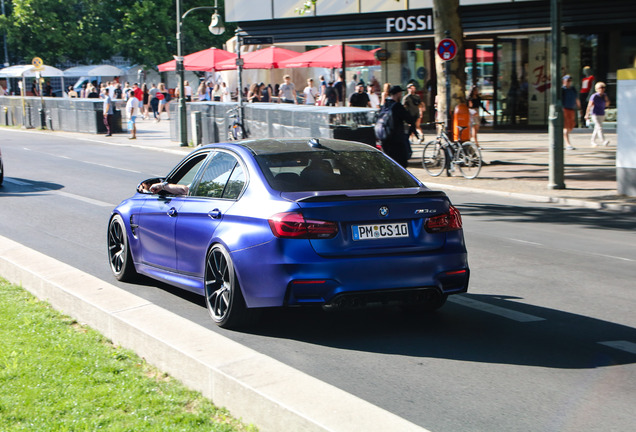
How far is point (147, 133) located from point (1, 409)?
1377 inches

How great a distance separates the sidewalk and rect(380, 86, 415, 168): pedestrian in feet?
8.79

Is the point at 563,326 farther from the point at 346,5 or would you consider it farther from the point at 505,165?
the point at 346,5

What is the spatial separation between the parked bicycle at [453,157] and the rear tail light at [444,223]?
1294 cm

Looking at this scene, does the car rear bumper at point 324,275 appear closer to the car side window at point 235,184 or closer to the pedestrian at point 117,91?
the car side window at point 235,184

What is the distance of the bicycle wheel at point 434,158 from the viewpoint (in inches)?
790

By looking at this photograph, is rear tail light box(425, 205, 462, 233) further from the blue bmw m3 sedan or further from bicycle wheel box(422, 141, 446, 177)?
bicycle wheel box(422, 141, 446, 177)

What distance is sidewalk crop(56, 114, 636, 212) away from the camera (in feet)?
52.9

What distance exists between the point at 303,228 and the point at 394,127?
30.8ft

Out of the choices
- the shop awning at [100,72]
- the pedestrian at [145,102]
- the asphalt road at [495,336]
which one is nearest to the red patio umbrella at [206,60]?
the pedestrian at [145,102]

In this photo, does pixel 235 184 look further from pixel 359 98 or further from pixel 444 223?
pixel 359 98

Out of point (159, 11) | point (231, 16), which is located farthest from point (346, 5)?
point (159, 11)

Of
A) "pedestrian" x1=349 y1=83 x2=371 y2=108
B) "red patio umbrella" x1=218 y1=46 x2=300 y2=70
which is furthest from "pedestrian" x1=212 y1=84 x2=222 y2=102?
"pedestrian" x1=349 y1=83 x2=371 y2=108

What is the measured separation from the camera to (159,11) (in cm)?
6725

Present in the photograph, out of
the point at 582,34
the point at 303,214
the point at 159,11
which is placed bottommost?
the point at 303,214
